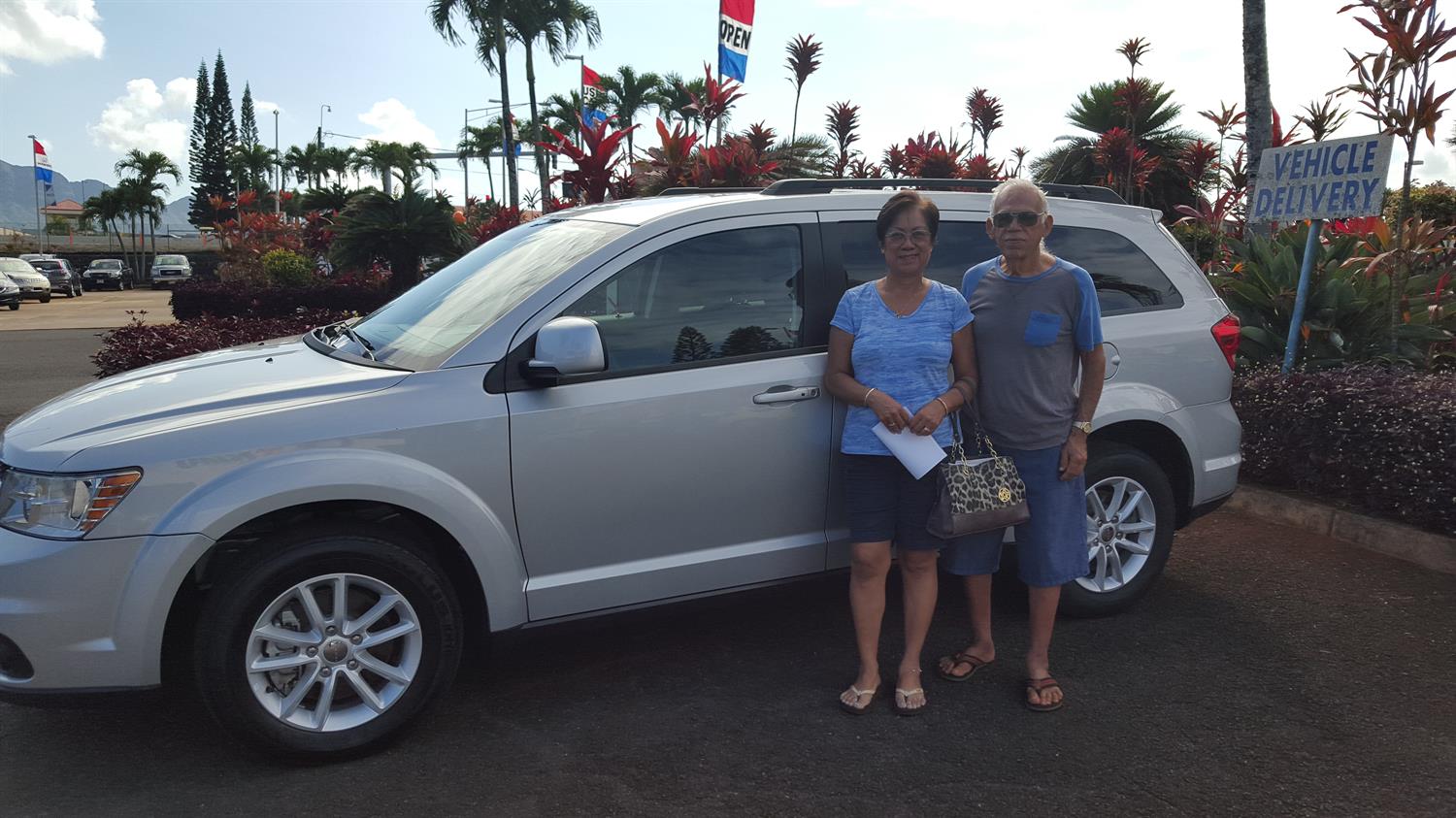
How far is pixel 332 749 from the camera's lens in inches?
126

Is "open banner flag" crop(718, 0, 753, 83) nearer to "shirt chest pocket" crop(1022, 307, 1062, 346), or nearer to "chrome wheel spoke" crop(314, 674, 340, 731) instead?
"shirt chest pocket" crop(1022, 307, 1062, 346)

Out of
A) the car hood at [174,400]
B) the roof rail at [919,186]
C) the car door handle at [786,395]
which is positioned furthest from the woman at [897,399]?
the car hood at [174,400]

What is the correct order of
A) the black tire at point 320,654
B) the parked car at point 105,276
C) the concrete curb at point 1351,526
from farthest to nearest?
the parked car at point 105,276 → the concrete curb at point 1351,526 → the black tire at point 320,654

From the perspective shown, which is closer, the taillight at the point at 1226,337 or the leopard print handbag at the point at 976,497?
the leopard print handbag at the point at 976,497

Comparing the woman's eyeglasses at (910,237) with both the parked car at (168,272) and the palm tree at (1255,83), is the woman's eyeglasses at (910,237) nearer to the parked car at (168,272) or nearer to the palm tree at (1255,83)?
the palm tree at (1255,83)

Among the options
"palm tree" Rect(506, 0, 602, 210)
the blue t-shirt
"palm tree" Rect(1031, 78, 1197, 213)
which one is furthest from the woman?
"palm tree" Rect(506, 0, 602, 210)

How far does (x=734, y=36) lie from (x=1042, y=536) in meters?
9.36

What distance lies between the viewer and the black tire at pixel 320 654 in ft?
9.82

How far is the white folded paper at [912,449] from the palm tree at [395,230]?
880 centimetres

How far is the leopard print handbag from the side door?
1.58ft

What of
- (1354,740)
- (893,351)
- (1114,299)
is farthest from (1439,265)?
(893,351)

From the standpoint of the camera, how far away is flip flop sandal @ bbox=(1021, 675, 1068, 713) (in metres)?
3.61

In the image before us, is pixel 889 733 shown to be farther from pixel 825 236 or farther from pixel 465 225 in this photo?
pixel 465 225

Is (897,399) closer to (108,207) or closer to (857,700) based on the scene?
(857,700)
